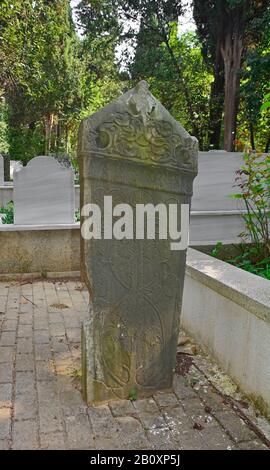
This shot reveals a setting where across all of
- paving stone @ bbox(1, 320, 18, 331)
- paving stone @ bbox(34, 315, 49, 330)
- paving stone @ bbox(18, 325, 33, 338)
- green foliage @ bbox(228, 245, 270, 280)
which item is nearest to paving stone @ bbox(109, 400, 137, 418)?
paving stone @ bbox(18, 325, 33, 338)

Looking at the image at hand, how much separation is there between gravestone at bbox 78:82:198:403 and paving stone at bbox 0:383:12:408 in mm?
521

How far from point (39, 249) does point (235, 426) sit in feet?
12.9

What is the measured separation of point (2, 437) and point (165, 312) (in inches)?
48.4

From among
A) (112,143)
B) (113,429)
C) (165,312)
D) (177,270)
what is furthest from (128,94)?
(113,429)

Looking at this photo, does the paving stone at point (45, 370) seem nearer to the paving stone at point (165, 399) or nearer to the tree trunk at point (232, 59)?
the paving stone at point (165, 399)

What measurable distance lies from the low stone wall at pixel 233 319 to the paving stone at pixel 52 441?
1250mm

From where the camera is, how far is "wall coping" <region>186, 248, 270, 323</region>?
8.18ft

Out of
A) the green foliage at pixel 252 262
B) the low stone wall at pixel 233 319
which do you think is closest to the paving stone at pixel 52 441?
the low stone wall at pixel 233 319

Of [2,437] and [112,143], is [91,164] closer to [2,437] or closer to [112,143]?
[112,143]

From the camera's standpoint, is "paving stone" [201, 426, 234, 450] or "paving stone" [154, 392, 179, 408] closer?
"paving stone" [201, 426, 234, 450]

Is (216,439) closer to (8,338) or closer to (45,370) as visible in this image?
(45,370)

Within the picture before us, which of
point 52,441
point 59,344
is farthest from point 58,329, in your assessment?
point 52,441

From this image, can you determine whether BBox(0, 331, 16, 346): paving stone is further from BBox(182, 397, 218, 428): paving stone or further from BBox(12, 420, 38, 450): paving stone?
BBox(182, 397, 218, 428): paving stone

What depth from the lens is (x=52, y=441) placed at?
2186 millimetres
